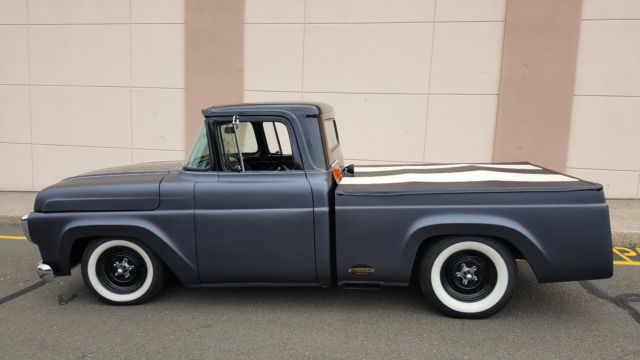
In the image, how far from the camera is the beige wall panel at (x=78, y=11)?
9.33 m

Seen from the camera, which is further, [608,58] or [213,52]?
[213,52]

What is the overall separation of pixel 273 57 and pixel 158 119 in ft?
8.27

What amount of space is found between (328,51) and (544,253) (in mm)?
5926

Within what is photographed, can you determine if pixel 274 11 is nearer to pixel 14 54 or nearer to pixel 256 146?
pixel 256 146

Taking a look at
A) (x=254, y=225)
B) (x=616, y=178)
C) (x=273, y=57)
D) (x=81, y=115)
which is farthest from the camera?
(x=81, y=115)

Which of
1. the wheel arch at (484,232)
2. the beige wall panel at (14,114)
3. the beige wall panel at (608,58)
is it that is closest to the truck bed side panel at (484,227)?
the wheel arch at (484,232)

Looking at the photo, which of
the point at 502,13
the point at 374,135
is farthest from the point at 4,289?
the point at 502,13

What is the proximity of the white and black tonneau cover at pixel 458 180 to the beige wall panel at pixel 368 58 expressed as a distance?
371 cm

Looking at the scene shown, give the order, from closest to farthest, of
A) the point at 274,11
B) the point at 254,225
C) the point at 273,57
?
the point at 254,225 → the point at 274,11 → the point at 273,57

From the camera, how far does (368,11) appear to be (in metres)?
8.66

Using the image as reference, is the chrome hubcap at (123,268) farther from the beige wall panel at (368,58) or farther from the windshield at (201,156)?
the beige wall panel at (368,58)

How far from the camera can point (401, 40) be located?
862 cm

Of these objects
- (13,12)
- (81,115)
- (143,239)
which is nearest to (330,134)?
(143,239)

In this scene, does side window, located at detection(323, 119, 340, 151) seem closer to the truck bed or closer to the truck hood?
the truck bed
